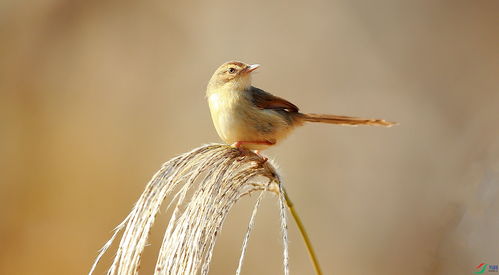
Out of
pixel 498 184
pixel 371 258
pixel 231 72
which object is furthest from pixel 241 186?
pixel 371 258

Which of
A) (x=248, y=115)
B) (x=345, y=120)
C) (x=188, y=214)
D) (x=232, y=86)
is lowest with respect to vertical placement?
(x=188, y=214)

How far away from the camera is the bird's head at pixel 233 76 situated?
3.55 metres

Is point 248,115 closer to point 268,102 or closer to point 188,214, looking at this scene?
point 268,102

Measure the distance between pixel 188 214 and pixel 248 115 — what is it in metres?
1.38

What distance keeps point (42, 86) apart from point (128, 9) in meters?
1.28

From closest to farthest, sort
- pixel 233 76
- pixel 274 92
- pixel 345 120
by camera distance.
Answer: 1. pixel 345 120
2. pixel 233 76
3. pixel 274 92

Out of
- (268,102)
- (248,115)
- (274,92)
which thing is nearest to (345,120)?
(268,102)

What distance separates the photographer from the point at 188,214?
1.96 metres

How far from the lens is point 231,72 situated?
3600 mm

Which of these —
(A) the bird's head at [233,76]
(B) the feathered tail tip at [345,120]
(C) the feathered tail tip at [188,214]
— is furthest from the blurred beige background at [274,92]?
(C) the feathered tail tip at [188,214]

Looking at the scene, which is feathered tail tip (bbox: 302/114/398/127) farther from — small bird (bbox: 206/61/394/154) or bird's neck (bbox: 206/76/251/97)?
bird's neck (bbox: 206/76/251/97)

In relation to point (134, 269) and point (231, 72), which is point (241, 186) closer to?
point (134, 269)

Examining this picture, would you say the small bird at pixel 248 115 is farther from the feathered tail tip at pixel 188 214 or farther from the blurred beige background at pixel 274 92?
the blurred beige background at pixel 274 92

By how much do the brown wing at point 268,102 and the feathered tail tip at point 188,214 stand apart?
4.08ft
